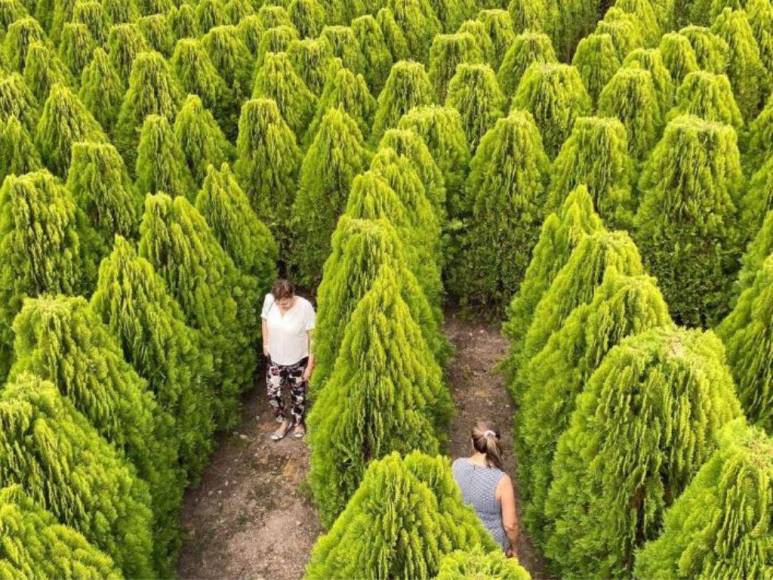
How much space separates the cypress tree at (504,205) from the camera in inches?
375

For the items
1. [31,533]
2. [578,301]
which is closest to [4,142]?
[31,533]

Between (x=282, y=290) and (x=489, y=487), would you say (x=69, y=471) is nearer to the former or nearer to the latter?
(x=282, y=290)

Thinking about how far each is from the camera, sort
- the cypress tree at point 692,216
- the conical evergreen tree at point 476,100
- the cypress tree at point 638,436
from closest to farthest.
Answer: the cypress tree at point 638,436 → the cypress tree at point 692,216 → the conical evergreen tree at point 476,100

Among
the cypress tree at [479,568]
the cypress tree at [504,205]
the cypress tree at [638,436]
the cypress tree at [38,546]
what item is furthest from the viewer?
the cypress tree at [504,205]

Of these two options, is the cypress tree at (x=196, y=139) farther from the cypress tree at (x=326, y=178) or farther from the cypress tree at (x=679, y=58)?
the cypress tree at (x=679, y=58)

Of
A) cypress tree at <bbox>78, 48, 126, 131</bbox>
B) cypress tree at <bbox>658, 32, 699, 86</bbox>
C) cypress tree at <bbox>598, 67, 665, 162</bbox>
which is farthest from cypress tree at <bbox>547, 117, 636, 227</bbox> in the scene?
cypress tree at <bbox>78, 48, 126, 131</bbox>

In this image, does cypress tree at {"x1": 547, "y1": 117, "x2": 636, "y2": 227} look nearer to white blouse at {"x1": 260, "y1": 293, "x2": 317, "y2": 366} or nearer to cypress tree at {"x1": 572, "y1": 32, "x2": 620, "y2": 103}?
cypress tree at {"x1": 572, "y1": 32, "x2": 620, "y2": 103}

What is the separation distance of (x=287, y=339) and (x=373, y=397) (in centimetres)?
196

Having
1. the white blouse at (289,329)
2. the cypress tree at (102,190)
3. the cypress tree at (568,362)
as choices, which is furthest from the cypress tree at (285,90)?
the cypress tree at (568,362)

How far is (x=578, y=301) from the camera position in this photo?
693 cm

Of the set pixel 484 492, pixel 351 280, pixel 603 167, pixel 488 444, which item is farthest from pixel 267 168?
pixel 484 492

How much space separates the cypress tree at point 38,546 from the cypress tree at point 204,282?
122 inches

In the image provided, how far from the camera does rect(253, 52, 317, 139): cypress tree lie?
11.9 metres

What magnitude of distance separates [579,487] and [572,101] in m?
6.34
